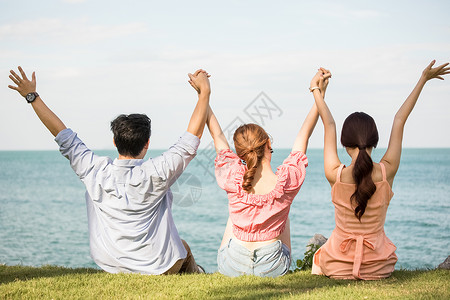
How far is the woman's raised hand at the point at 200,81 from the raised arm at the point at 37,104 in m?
1.30

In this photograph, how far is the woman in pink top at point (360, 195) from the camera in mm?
4273

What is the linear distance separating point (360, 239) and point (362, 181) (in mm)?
518

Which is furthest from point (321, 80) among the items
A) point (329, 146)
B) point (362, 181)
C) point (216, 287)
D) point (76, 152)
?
point (76, 152)

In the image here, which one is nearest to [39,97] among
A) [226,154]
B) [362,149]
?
[226,154]

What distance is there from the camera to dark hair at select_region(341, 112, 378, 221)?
423 centimetres

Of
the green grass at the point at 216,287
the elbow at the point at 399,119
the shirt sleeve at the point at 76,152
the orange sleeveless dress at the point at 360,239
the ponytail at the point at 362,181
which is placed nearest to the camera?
the green grass at the point at 216,287

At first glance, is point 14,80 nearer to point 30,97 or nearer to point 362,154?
point 30,97

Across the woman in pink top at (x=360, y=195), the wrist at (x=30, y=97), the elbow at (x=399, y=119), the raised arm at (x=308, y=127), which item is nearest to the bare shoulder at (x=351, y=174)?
the woman in pink top at (x=360, y=195)

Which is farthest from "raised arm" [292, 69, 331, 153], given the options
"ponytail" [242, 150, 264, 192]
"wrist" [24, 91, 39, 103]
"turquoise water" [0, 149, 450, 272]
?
"wrist" [24, 91, 39, 103]

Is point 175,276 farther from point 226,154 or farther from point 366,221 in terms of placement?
point 366,221

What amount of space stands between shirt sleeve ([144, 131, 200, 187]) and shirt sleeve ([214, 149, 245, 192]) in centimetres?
30

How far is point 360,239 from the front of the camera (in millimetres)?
4352

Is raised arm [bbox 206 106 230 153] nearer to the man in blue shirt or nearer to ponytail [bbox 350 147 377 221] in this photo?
the man in blue shirt

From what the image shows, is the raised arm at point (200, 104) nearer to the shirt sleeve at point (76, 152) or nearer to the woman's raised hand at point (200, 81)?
the woman's raised hand at point (200, 81)
